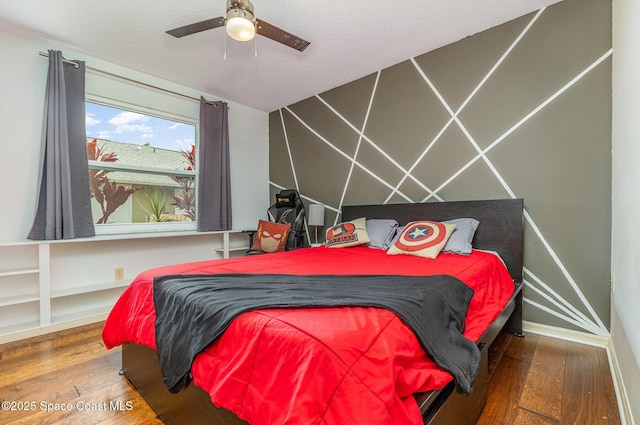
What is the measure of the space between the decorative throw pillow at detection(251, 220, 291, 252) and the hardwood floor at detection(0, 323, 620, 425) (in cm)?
166

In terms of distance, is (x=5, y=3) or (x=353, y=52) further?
(x=353, y=52)

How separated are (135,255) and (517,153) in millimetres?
3807

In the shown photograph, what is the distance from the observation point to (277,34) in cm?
205

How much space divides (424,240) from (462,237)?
316 millimetres

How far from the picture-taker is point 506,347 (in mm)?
2207

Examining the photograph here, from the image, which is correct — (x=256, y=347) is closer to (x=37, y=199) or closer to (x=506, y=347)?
(x=506, y=347)

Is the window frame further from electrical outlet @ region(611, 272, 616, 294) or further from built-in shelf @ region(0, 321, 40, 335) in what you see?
electrical outlet @ region(611, 272, 616, 294)

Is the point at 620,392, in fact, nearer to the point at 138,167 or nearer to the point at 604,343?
the point at 604,343

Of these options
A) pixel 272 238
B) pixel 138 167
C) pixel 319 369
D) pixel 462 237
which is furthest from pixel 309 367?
pixel 138 167

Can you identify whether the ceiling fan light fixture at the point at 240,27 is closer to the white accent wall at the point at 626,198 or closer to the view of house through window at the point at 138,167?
the white accent wall at the point at 626,198

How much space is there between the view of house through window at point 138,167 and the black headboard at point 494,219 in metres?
2.75

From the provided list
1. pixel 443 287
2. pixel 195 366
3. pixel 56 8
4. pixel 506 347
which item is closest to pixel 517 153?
pixel 506 347

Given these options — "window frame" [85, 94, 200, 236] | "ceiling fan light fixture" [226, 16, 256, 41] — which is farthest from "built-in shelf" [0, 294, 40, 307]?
"ceiling fan light fixture" [226, 16, 256, 41]

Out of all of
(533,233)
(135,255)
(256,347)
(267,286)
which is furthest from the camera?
(135,255)
